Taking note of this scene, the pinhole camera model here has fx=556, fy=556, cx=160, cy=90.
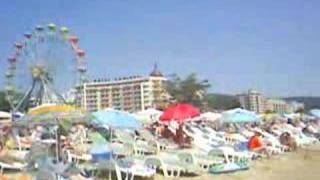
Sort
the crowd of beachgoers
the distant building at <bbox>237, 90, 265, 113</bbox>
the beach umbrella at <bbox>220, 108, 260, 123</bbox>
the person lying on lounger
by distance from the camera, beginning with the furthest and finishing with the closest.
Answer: the distant building at <bbox>237, 90, 265, 113</bbox> < the beach umbrella at <bbox>220, 108, 260, 123</bbox> < the person lying on lounger < the crowd of beachgoers

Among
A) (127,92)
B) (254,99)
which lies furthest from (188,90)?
(254,99)

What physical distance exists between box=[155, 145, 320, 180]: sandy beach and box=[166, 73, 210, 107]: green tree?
165 ft

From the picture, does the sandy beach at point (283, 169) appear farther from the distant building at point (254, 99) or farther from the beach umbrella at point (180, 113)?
the distant building at point (254, 99)

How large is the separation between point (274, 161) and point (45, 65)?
2087cm

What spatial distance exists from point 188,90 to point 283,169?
5561 cm

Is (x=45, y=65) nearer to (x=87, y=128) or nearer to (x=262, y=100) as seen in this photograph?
(x=87, y=128)

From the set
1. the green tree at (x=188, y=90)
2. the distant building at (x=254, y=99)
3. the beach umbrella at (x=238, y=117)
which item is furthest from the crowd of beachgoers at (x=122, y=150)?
the distant building at (x=254, y=99)

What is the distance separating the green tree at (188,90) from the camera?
7000 cm

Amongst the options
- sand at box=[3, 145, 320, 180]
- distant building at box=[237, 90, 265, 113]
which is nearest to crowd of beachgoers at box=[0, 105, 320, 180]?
sand at box=[3, 145, 320, 180]

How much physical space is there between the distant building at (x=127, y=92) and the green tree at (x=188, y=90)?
9.22 feet

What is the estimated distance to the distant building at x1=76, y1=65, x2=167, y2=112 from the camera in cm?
7731

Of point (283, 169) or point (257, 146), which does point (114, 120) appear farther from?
point (257, 146)

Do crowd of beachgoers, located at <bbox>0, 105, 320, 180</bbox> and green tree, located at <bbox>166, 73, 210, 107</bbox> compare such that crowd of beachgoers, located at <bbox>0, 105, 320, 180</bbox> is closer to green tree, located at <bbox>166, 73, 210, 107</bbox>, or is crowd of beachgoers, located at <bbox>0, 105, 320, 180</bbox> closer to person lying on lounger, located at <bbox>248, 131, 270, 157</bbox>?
person lying on lounger, located at <bbox>248, 131, 270, 157</bbox>

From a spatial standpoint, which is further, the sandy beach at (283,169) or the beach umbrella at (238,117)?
the beach umbrella at (238,117)
